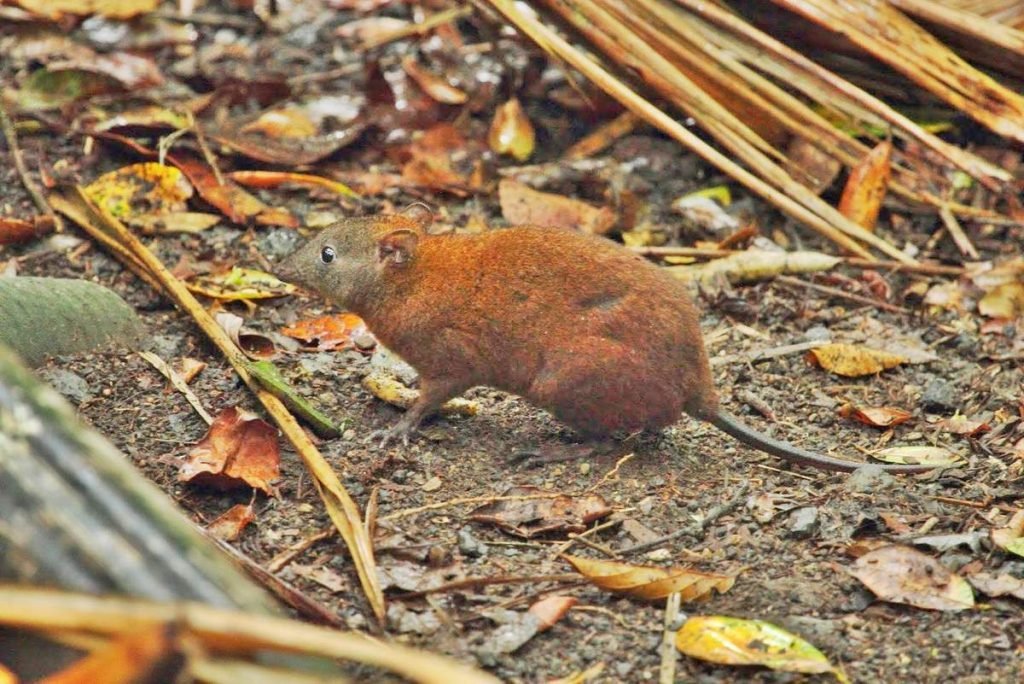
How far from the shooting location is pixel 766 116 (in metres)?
7.41

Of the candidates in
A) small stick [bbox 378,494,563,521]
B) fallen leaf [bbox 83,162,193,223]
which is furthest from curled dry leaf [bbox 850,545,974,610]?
fallen leaf [bbox 83,162,193,223]

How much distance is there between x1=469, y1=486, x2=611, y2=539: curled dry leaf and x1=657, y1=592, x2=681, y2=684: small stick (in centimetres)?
58

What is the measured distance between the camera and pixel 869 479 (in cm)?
500

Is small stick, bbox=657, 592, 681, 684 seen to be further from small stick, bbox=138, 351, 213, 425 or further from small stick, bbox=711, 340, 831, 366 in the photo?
small stick, bbox=711, 340, 831, 366

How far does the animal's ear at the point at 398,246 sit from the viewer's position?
5.60m

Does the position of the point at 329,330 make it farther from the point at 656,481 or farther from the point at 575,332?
the point at 656,481

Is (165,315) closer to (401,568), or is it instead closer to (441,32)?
(401,568)

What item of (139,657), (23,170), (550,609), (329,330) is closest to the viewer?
(139,657)

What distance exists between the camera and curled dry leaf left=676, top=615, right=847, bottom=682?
3.83 meters

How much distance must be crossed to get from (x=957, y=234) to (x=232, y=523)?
450 cm

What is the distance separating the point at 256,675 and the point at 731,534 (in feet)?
9.22

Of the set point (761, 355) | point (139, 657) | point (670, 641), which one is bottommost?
point (761, 355)

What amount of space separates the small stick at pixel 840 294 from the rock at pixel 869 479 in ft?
6.13

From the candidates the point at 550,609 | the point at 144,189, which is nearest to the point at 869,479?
the point at 550,609
